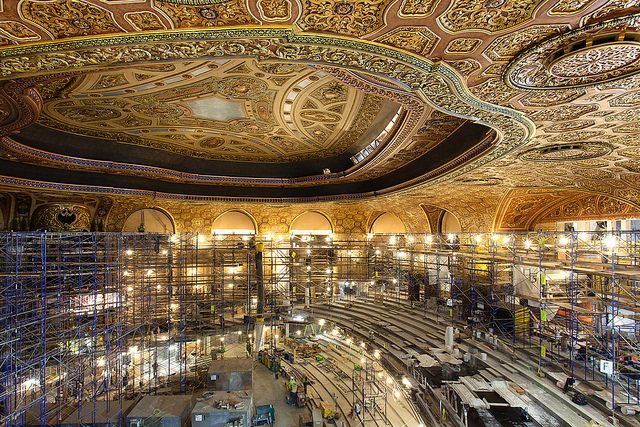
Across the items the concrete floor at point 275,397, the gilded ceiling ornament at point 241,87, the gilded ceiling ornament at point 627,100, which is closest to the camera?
the gilded ceiling ornament at point 627,100

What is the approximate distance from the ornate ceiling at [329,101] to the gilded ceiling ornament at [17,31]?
0.07 feet

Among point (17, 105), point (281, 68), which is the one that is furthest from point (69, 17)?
point (281, 68)

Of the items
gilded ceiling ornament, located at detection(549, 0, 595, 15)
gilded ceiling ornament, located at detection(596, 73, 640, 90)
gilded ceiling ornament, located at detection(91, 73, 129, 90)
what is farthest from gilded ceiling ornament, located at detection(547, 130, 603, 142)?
gilded ceiling ornament, located at detection(91, 73, 129, 90)

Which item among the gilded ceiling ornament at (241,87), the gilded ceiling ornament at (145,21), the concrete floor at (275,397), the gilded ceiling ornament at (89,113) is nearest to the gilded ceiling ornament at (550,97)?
the gilded ceiling ornament at (145,21)

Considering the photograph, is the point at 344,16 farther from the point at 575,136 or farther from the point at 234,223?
the point at 234,223

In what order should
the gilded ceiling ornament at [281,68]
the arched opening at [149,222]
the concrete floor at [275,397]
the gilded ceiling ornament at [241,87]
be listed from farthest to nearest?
the arched opening at [149,222] < the concrete floor at [275,397] < the gilded ceiling ornament at [241,87] < the gilded ceiling ornament at [281,68]

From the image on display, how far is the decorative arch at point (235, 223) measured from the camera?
22.0 metres

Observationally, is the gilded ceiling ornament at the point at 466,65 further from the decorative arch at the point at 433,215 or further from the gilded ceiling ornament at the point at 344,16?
the decorative arch at the point at 433,215

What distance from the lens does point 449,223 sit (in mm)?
21797

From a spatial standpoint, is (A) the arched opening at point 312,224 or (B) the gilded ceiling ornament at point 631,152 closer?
(B) the gilded ceiling ornament at point 631,152

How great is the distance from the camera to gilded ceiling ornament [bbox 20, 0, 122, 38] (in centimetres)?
371

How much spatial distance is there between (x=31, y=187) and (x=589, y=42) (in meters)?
16.1

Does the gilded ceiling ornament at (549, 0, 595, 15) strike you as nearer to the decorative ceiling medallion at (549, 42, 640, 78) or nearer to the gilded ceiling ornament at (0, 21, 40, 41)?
the decorative ceiling medallion at (549, 42, 640, 78)

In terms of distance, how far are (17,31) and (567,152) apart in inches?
458
